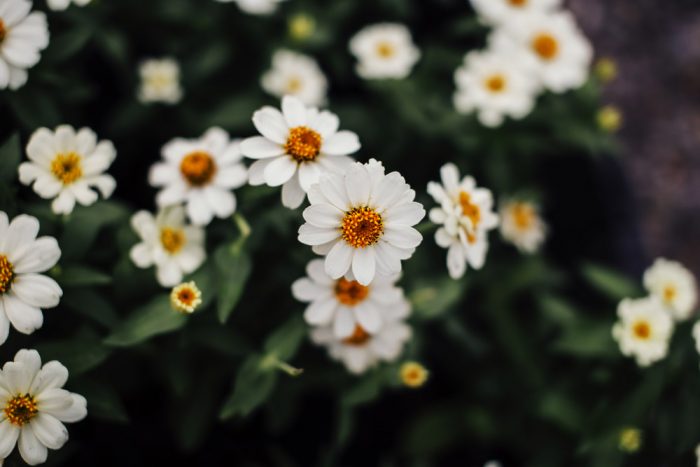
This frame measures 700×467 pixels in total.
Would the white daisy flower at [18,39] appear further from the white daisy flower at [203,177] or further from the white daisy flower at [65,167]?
the white daisy flower at [203,177]

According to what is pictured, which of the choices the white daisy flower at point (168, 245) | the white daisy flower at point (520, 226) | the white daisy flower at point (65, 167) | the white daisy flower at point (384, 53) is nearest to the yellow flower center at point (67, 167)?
the white daisy flower at point (65, 167)

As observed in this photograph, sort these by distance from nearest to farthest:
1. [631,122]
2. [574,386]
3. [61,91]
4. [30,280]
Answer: [30,280] → [61,91] → [574,386] → [631,122]

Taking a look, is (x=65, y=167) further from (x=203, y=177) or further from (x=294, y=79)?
(x=294, y=79)

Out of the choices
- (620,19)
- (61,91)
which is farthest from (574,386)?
(620,19)

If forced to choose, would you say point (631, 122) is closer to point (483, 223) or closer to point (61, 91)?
point (483, 223)

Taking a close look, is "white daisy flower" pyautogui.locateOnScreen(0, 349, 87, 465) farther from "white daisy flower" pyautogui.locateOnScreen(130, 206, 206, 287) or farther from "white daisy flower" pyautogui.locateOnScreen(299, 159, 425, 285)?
"white daisy flower" pyautogui.locateOnScreen(299, 159, 425, 285)

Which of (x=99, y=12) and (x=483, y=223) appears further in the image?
(x=99, y=12)
